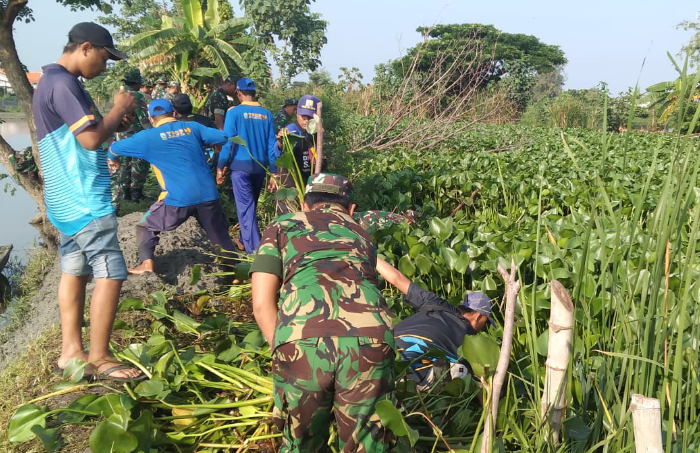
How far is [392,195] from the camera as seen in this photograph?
6781 mm

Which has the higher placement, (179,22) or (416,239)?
(179,22)

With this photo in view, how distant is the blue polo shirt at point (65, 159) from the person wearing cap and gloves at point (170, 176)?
159 cm

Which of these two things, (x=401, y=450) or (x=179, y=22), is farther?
(x=179, y=22)

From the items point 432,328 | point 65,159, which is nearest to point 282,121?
point 65,159

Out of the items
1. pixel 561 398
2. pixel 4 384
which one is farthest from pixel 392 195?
pixel 561 398

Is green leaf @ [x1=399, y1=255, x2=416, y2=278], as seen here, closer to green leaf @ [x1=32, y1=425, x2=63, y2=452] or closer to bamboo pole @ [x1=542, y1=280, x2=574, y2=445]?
bamboo pole @ [x1=542, y1=280, x2=574, y2=445]

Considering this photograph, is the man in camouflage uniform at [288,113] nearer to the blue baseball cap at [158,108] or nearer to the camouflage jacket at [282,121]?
the camouflage jacket at [282,121]

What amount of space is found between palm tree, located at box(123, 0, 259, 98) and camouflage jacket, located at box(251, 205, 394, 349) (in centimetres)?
1213

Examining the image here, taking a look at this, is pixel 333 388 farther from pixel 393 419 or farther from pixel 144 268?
pixel 144 268

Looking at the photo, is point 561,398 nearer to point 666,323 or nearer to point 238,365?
point 666,323

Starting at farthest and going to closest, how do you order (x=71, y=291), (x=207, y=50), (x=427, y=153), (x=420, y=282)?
(x=207, y=50) → (x=427, y=153) → (x=420, y=282) → (x=71, y=291)

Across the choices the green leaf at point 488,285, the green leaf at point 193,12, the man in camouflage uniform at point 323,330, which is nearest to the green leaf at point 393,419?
the man in camouflage uniform at point 323,330

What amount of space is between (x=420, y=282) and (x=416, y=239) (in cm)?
43

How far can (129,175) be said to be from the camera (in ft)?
25.0
